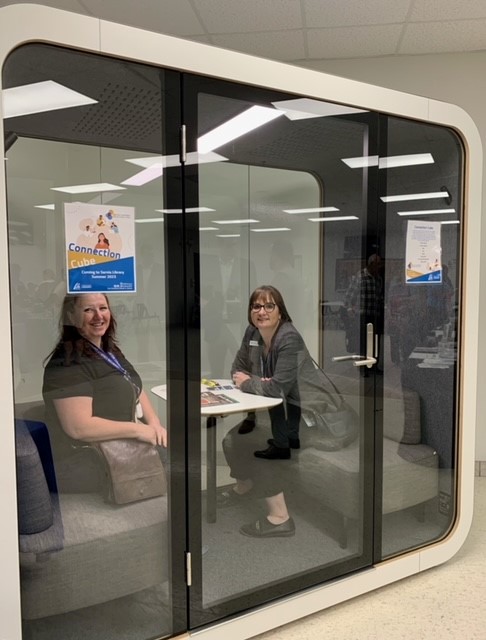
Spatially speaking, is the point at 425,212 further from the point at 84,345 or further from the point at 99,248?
the point at 84,345

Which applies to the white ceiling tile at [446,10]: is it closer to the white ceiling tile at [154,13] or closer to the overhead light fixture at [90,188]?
the white ceiling tile at [154,13]

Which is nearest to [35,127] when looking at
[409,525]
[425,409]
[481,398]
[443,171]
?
[443,171]

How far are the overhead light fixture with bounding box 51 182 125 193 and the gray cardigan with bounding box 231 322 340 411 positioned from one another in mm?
754

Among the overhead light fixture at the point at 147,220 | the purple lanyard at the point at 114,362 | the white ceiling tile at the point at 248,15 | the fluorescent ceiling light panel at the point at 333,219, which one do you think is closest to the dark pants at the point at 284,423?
the purple lanyard at the point at 114,362

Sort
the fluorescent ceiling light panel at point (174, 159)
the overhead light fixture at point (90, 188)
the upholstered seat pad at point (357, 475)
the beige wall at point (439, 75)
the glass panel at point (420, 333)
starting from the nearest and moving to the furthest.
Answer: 1. the overhead light fixture at point (90, 188)
2. the fluorescent ceiling light panel at point (174, 159)
3. the upholstered seat pad at point (357, 475)
4. the glass panel at point (420, 333)
5. the beige wall at point (439, 75)

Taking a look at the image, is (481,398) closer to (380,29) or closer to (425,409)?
(425,409)

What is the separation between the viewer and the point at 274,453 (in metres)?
2.24

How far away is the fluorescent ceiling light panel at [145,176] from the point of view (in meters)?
1.77

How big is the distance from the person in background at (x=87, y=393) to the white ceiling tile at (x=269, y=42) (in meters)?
2.40

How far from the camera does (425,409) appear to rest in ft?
8.95

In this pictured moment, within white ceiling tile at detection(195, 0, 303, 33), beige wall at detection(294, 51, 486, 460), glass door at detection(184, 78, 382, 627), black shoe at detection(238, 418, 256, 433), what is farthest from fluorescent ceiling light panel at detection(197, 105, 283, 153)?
beige wall at detection(294, 51, 486, 460)

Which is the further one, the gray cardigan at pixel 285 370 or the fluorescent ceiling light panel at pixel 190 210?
the gray cardigan at pixel 285 370

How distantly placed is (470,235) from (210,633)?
2.12 m

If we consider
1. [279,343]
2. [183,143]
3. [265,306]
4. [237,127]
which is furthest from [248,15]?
[279,343]
